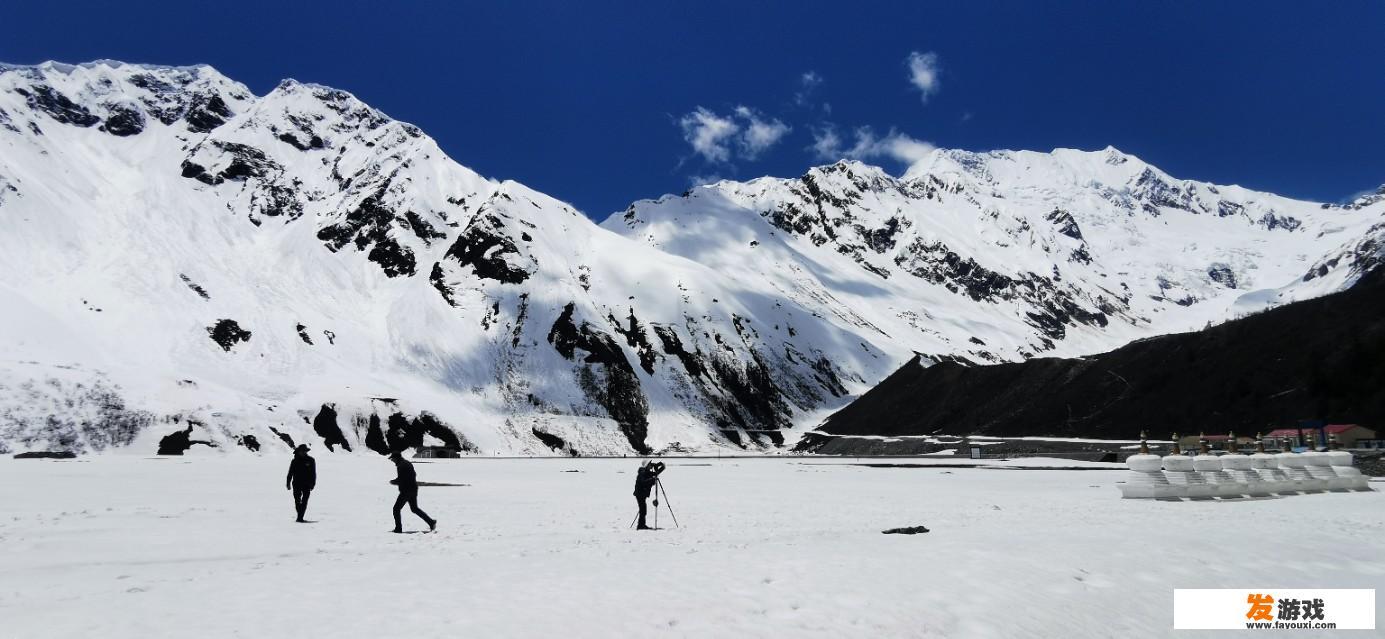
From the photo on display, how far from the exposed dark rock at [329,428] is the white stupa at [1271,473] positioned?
269ft

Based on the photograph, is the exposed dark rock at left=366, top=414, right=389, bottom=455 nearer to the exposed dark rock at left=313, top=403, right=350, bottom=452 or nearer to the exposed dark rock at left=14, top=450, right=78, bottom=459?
the exposed dark rock at left=313, top=403, right=350, bottom=452

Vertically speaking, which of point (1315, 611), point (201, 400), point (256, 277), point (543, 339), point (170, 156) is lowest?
point (1315, 611)

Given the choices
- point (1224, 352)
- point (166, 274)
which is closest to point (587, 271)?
point (166, 274)

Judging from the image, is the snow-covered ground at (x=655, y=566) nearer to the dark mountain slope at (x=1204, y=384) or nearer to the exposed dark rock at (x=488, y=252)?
the dark mountain slope at (x=1204, y=384)

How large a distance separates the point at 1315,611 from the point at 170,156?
7275 inches

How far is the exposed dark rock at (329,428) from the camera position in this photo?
90.4 metres

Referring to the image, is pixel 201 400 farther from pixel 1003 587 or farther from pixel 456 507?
pixel 1003 587

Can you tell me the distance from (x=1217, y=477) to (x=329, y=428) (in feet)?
279

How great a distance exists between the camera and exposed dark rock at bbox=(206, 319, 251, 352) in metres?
105

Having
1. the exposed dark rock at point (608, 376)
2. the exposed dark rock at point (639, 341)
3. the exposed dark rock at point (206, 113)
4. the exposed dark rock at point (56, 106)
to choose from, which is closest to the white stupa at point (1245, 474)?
the exposed dark rock at point (608, 376)

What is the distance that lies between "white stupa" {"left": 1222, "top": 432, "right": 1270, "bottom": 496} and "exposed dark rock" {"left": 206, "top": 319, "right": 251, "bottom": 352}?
105 metres

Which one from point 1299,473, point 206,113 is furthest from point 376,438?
point 206,113

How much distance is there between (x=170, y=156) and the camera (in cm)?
16050

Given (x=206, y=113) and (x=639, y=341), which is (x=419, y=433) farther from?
(x=206, y=113)
